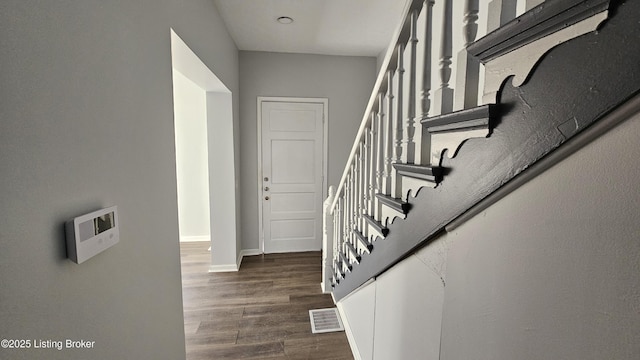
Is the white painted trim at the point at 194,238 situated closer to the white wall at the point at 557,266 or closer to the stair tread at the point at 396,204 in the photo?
the stair tread at the point at 396,204

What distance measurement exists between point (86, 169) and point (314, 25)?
266 cm

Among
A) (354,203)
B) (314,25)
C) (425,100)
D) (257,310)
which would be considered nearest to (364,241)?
(354,203)

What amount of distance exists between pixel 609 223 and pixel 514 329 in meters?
Result: 0.32

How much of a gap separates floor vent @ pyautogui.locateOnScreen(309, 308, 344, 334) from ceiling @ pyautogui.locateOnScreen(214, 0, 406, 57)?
2.81 m

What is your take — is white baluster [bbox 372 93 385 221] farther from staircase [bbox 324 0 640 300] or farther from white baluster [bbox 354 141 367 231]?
white baluster [bbox 354 141 367 231]

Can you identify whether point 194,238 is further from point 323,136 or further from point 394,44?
point 394,44

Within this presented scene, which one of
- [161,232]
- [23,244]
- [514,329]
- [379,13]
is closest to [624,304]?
[514,329]

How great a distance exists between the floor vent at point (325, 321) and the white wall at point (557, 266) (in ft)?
5.38

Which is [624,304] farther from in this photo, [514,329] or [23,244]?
[23,244]

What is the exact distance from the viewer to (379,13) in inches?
103

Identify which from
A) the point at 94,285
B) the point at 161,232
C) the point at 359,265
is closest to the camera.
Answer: the point at 94,285

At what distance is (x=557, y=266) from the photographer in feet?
1.65

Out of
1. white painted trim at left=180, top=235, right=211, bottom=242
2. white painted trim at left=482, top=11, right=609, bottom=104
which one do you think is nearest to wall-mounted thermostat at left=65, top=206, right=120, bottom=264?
white painted trim at left=482, top=11, right=609, bottom=104

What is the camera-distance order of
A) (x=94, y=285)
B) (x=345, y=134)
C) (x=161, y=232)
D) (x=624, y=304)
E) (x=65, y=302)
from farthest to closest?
(x=345, y=134), (x=161, y=232), (x=94, y=285), (x=65, y=302), (x=624, y=304)
